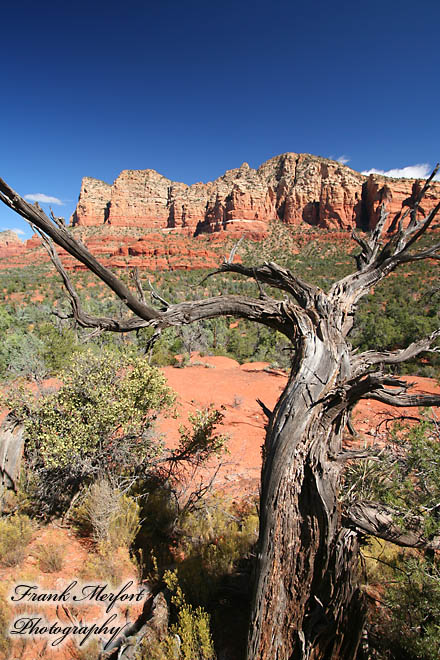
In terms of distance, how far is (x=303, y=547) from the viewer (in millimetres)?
1718

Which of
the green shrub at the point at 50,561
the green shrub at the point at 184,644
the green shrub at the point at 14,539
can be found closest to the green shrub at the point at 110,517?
the green shrub at the point at 50,561

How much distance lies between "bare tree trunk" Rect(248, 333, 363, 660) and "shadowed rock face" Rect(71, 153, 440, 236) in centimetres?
6270

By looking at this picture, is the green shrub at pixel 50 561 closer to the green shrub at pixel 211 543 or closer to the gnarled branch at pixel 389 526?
the green shrub at pixel 211 543

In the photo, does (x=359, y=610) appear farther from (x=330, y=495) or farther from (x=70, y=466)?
(x=70, y=466)

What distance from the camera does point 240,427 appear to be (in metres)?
7.84

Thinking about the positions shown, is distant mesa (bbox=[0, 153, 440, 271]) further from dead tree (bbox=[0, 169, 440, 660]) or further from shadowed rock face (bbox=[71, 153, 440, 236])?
dead tree (bbox=[0, 169, 440, 660])

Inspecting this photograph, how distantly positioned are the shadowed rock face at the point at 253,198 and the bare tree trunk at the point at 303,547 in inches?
2469

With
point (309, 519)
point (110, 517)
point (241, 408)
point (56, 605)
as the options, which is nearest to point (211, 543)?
point (110, 517)

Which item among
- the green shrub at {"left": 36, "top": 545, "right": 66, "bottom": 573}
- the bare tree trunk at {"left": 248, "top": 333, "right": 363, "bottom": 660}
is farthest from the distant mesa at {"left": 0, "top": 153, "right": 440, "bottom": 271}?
the bare tree trunk at {"left": 248, "top": 333, "right": 363, "bottom": 660}

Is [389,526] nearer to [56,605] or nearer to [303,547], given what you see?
[303,547]

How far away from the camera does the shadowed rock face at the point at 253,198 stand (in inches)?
2591

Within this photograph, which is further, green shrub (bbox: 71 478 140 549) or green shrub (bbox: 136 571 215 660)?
green shrub (bbox: 71 478 140 549)

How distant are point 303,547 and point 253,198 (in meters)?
78.8

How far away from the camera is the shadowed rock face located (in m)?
65.8
